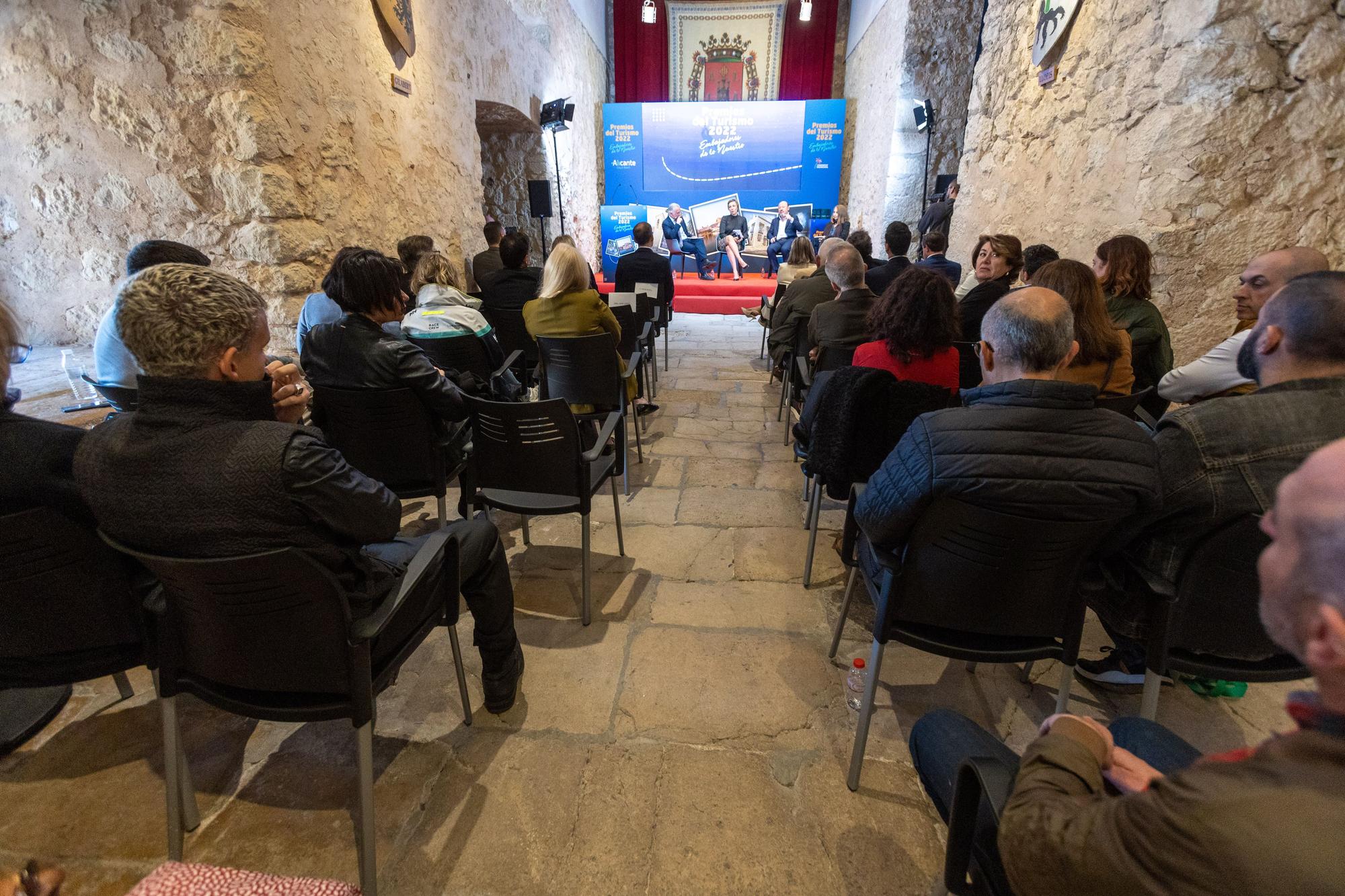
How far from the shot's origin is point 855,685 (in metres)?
1.83

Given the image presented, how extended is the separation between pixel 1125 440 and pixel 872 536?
1.83 ft

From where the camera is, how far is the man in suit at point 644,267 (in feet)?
17.6

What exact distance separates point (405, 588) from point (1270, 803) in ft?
4.27

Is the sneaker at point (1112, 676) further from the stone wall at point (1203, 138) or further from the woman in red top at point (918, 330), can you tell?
the stone wall at point (1203, 138)

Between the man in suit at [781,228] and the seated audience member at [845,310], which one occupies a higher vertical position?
the man in suit at [781,228]

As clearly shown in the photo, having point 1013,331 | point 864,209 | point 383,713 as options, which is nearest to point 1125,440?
point 1013,331

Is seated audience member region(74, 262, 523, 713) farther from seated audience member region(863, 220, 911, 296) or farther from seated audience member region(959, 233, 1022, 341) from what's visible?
seated audience member region(863, 220, 911, 296)

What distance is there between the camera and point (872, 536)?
146 centimetres

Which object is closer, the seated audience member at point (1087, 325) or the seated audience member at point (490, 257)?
the seated audience member at point (1087, 325)

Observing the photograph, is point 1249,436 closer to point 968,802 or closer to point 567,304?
point 968,802

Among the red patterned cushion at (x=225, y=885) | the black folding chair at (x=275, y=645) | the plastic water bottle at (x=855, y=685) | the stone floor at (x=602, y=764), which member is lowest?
the stone floor at (x=602, y=764)

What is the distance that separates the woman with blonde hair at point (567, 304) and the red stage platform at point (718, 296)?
5.80m

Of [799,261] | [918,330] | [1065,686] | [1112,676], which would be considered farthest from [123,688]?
[799,261]

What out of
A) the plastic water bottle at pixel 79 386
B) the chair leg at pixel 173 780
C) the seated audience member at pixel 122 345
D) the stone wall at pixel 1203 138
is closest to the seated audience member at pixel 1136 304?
the stone wall at pixel 1203 138
